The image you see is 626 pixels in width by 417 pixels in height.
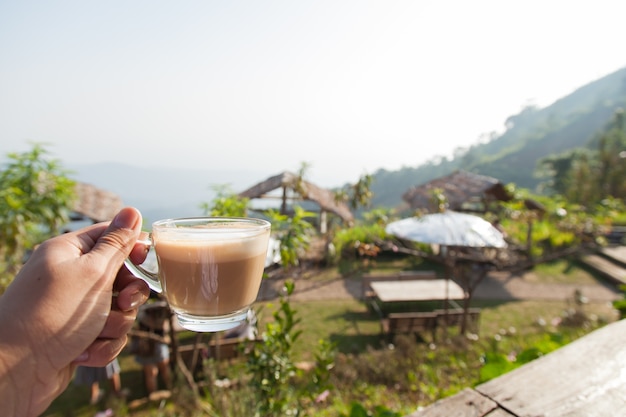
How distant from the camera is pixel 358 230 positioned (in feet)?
43.0

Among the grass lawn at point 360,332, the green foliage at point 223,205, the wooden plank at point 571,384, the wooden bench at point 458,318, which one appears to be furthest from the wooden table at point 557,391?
the wooden bench at point 458,318

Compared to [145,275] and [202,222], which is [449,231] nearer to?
[202,222]

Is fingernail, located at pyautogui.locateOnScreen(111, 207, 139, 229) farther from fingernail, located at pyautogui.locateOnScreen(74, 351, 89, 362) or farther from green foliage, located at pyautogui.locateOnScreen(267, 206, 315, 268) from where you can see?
green foliage, located at pyautogui.locateOnScreen(267, 206, 315, 268)

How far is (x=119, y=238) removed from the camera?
0.99 meters

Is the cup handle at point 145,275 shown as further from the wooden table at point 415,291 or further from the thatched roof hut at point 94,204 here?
the thatched roof hut at point 94,204

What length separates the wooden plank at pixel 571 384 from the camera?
106cm

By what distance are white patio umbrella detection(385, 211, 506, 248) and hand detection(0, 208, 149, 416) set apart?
5.45 meters

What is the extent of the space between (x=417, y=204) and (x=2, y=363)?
13023 mm

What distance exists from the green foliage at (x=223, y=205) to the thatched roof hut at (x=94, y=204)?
20.9 ft

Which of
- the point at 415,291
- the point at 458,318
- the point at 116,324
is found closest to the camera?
the point at 116,324

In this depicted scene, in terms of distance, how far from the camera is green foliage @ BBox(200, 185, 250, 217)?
2.77 m

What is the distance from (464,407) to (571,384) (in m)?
0.41

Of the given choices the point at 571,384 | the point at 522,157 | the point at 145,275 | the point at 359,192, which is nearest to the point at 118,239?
the point at 145,275

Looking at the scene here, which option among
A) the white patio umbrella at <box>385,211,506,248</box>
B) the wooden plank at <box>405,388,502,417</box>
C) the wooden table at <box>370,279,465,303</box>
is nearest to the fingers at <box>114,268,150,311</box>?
the wooden plank at <box>405,388,502,417</box>
